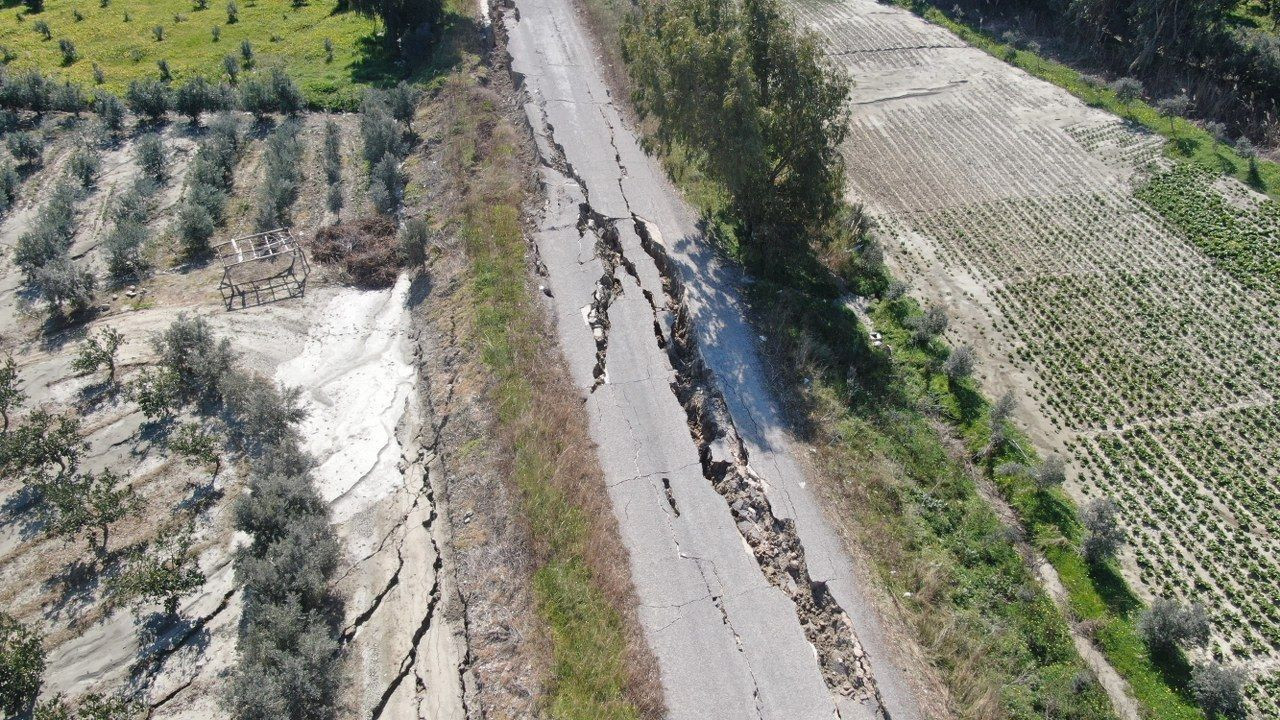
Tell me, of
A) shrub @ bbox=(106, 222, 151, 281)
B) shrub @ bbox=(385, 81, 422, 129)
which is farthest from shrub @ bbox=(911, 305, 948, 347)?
shrub @ bbox=(106, 222, 151, 281)

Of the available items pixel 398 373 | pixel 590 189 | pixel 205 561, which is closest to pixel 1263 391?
pixel 590 189

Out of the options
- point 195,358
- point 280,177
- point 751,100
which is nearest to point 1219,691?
point 751,100

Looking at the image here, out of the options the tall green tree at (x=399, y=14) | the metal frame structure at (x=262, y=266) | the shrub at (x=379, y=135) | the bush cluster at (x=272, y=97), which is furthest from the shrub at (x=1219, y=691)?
the tall green tree at (x=399, y=14)

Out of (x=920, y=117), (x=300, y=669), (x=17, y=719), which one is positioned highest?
(x=920, y=117)

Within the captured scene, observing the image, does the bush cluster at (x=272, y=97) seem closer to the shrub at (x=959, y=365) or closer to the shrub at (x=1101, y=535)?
the shrub at (x=959, y=365)

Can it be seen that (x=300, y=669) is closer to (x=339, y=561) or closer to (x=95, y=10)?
(x=339, y=561)

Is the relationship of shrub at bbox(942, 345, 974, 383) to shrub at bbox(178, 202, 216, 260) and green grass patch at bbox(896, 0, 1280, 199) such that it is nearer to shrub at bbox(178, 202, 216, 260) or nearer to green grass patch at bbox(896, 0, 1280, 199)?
green grass patch at bbox(896, 0, 1280, 199)

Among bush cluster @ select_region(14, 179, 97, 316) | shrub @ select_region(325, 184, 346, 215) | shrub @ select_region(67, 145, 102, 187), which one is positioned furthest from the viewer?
shrub @ select_region(67, 145, 102, 187)
